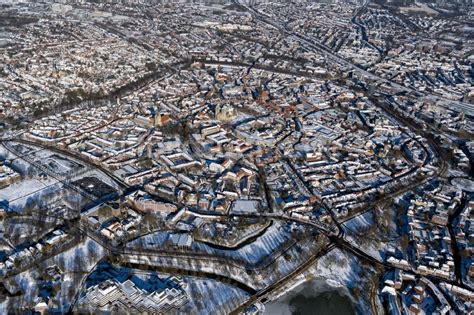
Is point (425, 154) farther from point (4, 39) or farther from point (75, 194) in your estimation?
point (4, 39)

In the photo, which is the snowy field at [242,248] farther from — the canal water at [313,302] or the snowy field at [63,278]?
the canal water at [313,302]

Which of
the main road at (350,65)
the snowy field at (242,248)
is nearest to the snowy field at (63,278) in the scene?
the snowy field at (242,248)

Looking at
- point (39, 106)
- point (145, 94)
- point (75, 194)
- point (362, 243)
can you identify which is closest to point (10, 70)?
point (39, 106)

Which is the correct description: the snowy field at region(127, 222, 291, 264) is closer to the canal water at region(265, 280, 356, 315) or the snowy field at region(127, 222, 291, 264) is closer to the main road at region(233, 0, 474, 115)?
the canal water at region(265, 280, 356, 315)

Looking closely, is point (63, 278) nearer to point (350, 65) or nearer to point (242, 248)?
point (242, 248)

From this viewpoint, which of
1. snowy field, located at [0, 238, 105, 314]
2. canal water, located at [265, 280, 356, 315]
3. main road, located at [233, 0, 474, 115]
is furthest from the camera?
main road, located at [233, 0, 474, 115]

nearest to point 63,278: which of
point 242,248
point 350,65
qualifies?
point 242,248

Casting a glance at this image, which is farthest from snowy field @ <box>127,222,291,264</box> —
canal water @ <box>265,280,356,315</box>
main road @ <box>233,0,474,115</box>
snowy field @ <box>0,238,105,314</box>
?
main road @ <box>233,0,474,115</box>

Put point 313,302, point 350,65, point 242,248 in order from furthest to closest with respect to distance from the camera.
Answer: point 350,65 < point 242,248 < point 313,302

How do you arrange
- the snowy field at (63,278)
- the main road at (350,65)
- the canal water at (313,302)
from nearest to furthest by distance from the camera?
the snowy field at (63,278) < the canal water at (313,302) < the main road at (350,65)
